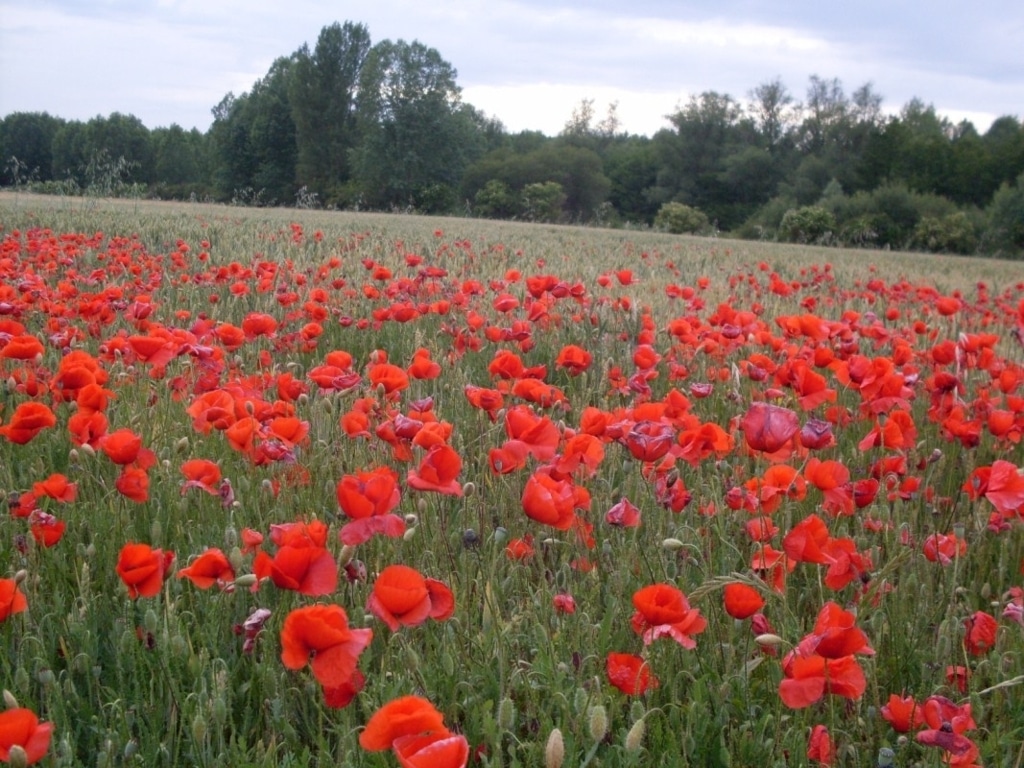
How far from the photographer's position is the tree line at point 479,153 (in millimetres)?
45938

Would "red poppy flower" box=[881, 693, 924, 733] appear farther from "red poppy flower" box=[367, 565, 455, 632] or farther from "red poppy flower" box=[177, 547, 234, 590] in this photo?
"red poppy flower" box=[177, 547, 234, 590]

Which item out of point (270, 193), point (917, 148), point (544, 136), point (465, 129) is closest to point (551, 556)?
point (917, 148)

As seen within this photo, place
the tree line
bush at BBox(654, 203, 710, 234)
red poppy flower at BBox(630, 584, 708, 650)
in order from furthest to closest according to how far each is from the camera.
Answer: the tree line < bush at BBox(654, 203, 710, 234) < red poppy flower at BBox(630, 584, 708, 650)

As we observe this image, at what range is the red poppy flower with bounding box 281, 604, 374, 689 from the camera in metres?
1.16

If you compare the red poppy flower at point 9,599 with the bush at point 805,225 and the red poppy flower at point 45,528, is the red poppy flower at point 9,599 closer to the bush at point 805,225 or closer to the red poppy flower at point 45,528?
the red poppy flower at point 45,528

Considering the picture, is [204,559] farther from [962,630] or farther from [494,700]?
[962,630]

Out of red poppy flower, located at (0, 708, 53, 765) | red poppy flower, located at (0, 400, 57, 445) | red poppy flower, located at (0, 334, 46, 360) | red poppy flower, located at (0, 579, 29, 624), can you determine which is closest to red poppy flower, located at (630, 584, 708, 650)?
red poppy flower, located at (0, 708, 53, 765)

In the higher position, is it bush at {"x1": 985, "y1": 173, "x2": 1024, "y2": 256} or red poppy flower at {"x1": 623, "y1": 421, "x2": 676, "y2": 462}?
bush at {"x1": 985, "y1": 173, "x2": 1024, "y2": 256}

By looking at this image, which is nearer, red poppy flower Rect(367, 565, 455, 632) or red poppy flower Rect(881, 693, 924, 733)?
red poppy flower Rect(367, 565, 455, 632)

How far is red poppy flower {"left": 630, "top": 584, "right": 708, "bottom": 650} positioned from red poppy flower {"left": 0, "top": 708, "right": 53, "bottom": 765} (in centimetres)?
76

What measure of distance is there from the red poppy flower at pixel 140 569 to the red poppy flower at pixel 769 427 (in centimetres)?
101

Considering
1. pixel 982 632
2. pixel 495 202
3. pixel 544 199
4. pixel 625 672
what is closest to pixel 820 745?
pixel 625 672

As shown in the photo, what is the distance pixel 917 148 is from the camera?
4366 cm

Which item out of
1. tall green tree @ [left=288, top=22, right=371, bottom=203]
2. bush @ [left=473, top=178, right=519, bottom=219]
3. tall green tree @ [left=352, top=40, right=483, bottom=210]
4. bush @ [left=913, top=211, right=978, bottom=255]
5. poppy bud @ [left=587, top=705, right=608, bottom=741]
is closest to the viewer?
poppy bud @ [left=587, top=705, right=608, bottom=741]
